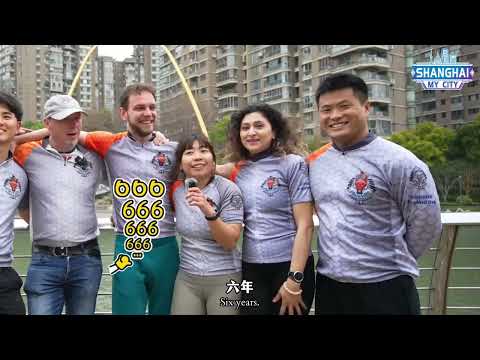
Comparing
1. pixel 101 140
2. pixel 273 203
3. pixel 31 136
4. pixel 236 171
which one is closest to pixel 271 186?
pixel 273 203

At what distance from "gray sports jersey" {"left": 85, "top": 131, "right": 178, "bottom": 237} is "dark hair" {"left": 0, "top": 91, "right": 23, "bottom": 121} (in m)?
0.38

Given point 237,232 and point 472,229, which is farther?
point 472,229

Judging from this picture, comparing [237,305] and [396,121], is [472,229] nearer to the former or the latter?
[396,121]

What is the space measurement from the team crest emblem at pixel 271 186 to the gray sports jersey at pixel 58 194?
3.13 ft

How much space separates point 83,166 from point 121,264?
583mm

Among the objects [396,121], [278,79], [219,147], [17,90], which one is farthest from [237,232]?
[17,90]

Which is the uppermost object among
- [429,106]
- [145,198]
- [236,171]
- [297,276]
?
[429,106]

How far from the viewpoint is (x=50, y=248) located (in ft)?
8.97

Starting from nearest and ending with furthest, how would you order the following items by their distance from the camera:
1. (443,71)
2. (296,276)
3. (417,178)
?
1. (417,178)
2. (296,276)
3. (443,71)

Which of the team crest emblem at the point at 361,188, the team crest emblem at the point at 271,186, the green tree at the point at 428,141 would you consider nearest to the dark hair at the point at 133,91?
the team crest emblem at the point at 271,186

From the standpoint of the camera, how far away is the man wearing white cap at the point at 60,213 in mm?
2721

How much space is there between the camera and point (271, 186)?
269 cm

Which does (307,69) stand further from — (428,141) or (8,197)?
(8,197)
